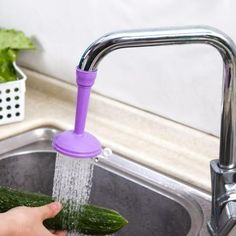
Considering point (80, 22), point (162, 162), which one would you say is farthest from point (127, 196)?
point (80, 22)

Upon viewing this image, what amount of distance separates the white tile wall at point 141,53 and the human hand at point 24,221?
40 cm

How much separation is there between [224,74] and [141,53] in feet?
1.26

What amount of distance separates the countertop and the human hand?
0.29m

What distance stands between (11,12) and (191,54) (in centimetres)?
51

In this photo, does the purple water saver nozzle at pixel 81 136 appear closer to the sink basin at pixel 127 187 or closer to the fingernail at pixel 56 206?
the fingernail at pixel 56 206

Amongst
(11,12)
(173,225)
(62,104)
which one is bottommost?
(173,225)

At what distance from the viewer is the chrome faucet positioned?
0.79 metres

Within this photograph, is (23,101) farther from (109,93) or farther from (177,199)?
(177,199)

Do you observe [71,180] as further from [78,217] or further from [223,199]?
[223,199]

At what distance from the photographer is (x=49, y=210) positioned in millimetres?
934

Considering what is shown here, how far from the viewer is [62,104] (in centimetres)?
136

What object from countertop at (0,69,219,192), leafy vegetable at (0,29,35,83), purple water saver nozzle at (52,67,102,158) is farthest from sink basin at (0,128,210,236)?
purple water saver nozzle at (52,67,102,158)

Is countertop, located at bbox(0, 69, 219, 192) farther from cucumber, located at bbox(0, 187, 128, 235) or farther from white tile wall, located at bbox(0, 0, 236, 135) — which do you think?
cucumber, located at bbox(0, 187, 128, 235)

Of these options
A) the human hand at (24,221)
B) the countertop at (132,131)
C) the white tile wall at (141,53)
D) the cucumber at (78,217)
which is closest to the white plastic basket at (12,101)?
the countertop at (132,131)
